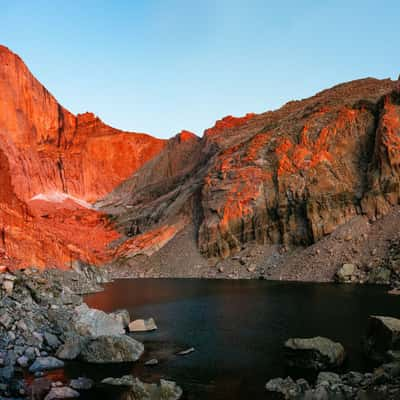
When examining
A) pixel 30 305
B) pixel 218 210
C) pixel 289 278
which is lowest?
pixel 289 278

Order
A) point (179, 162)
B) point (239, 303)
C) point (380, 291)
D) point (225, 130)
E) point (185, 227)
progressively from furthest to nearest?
point (179, 162) < point (225, 130) < point (185, 227) < point (380, 291) < point (239, 303)

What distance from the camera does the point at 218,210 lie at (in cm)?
5912

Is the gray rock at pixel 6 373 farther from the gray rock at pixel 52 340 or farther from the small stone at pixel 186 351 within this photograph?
the small stone at pixel 186 351

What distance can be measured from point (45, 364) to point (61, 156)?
96524 millimetres

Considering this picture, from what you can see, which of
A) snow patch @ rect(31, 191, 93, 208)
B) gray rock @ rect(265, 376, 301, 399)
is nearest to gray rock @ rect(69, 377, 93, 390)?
gray rock @ rect(265, 376, 301, 399)

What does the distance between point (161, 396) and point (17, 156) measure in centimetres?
9087

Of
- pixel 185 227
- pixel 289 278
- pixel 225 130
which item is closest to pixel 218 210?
pixel 185 227

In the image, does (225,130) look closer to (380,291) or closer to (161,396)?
(380,291)

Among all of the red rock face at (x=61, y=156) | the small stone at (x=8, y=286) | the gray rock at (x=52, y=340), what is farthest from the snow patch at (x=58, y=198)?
the gray rock at (x=52, y=340)

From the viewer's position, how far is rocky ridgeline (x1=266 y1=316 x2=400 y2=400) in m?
11.3

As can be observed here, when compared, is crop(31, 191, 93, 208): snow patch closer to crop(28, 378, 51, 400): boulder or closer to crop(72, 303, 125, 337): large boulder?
crop(72, 303, 125, 337): large boulder

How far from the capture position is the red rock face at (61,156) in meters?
80.1

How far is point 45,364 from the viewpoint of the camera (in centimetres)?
1545

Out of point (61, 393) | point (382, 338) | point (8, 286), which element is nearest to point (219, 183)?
point (8, 286)
